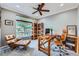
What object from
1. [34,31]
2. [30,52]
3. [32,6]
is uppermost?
[32,6]

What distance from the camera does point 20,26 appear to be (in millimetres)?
2502

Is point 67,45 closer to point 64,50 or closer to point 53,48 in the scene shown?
point 64,50

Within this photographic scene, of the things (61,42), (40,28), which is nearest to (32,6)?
(40,28)

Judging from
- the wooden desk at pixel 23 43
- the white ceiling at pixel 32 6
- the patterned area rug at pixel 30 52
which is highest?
the white ceiling at pixel 32 6

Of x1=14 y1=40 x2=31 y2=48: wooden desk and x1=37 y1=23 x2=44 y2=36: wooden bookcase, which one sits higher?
x1=37 y1=23 x2=44 y2=36: wooden bookcase

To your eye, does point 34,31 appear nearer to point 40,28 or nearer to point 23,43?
point 40,28

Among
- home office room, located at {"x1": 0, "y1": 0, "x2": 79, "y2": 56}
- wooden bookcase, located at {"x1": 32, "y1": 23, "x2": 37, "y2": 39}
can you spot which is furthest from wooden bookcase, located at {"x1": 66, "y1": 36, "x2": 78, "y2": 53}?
wooden bookcase, located at {"x1": 32, "y1": 23, "x2": 37, "y2": 39}

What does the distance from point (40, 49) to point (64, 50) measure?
609 millimetres

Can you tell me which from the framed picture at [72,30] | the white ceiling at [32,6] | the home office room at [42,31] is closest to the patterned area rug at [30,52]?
the home office room at [42,31]

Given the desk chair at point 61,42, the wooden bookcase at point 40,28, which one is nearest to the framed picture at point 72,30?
the desk chair at point 61,42

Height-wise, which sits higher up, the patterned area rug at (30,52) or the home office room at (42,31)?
the home office room at (42,31)

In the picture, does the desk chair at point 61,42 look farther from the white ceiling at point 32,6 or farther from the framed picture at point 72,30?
the white ceiling at point 32,6

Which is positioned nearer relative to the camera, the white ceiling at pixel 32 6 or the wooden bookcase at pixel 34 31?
the white ceiling at pixel 32 6

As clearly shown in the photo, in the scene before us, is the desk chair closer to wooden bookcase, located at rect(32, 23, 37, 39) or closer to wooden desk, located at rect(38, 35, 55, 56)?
wooden desk, located at rect(38, 35, 55, 56)
